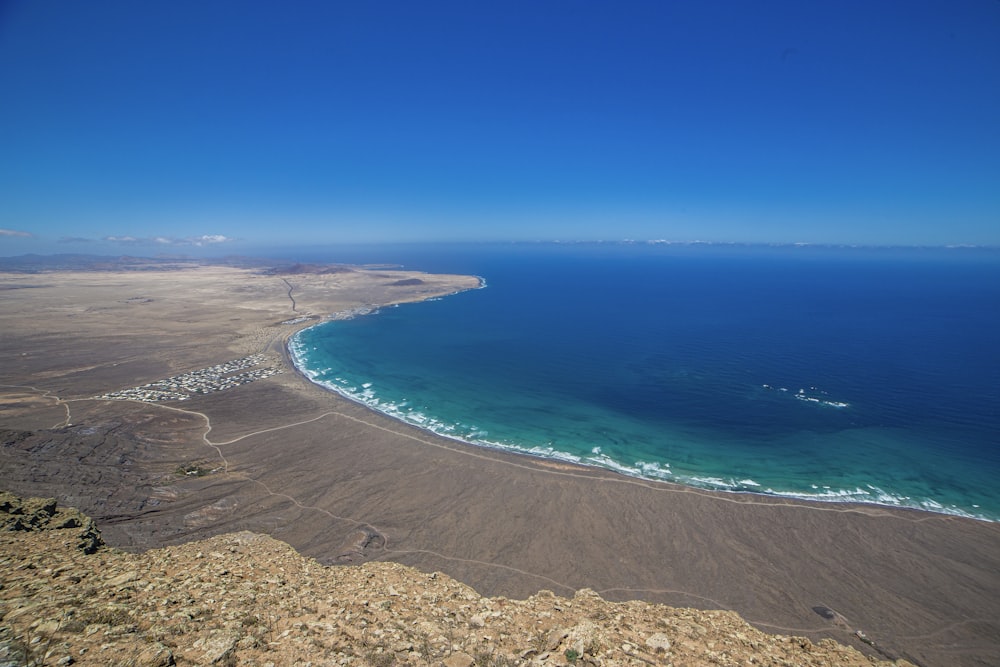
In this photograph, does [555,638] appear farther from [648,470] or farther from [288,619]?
[648,470]

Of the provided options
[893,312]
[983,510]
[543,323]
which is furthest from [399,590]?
[893,312]

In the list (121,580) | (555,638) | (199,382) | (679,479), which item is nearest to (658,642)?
(555,638)

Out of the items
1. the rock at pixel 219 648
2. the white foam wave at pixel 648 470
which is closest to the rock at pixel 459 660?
the rock at pixel 219 648

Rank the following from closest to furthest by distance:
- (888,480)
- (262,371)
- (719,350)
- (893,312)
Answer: (888,480), (262,371), (719,350), (893,312)

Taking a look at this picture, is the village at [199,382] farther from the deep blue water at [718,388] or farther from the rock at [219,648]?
the rock at [219,648]

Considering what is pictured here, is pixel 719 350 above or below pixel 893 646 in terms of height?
above

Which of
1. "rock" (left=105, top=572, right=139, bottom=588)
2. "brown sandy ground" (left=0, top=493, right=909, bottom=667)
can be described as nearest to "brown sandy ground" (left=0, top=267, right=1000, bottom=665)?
"brown sandy ground" (left=0, top=493, right=909, bottom=667)

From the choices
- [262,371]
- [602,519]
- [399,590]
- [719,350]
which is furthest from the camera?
[719,350]

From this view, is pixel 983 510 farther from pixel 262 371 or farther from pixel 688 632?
pixel 262 371
